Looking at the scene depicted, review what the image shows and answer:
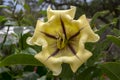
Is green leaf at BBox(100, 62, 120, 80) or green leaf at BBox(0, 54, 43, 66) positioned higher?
green leaf at BBox(0, 54, 43, 66)

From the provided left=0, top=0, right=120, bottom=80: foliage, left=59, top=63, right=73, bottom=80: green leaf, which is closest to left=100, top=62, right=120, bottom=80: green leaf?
left=0, top=0, right=120, bottom=80: foliage

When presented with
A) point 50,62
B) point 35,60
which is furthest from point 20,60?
point 50,62

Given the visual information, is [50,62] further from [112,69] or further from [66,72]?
[112,69]

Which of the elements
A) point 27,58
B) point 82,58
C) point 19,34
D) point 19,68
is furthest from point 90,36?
point 19,34

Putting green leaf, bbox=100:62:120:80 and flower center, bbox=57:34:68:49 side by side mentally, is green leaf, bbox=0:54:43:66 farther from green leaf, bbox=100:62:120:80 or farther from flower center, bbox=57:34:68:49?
green leaf, bbox=100:62:120:80

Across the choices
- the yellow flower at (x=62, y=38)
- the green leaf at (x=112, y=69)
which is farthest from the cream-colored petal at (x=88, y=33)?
the green leaf at (x=112, y=69)
